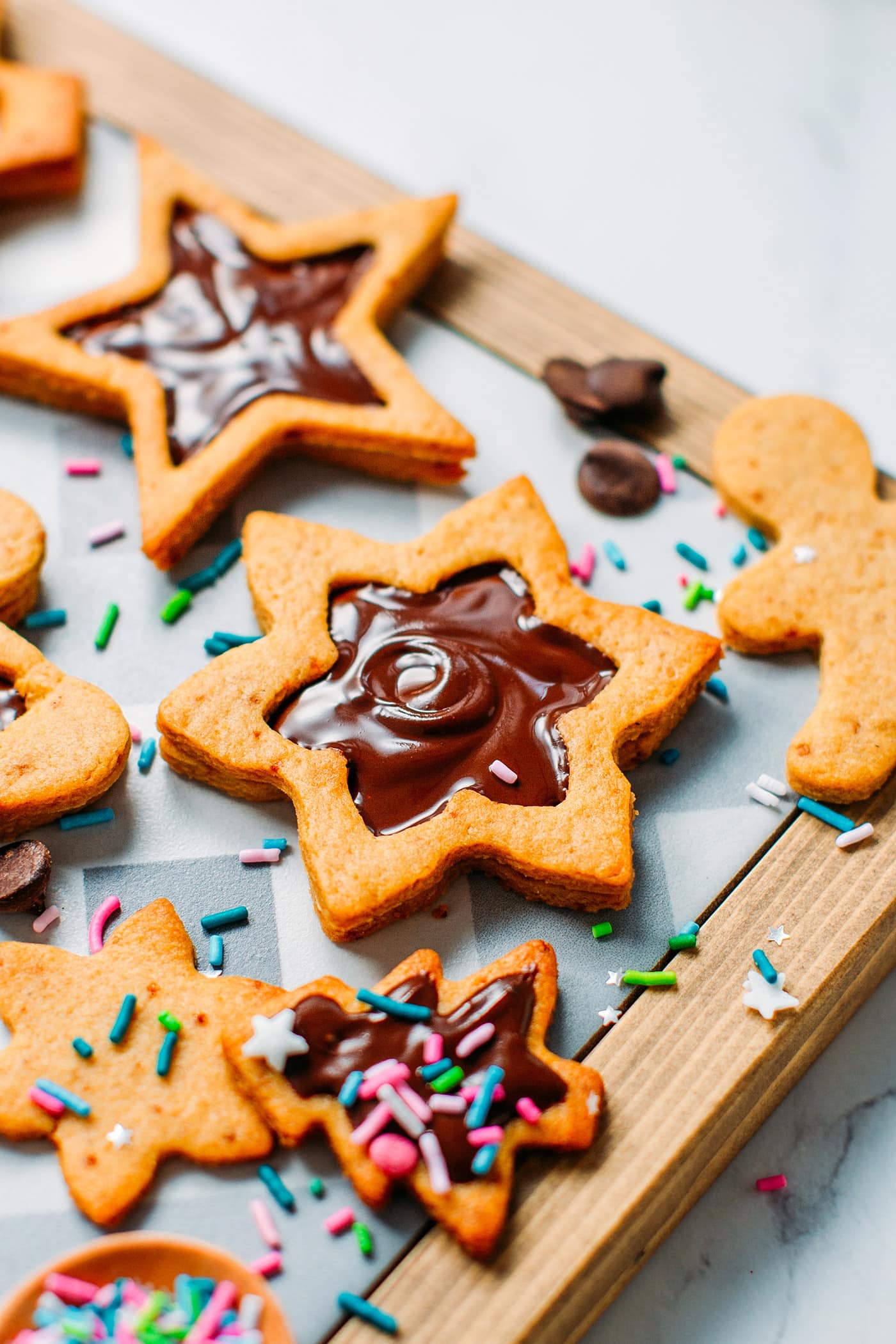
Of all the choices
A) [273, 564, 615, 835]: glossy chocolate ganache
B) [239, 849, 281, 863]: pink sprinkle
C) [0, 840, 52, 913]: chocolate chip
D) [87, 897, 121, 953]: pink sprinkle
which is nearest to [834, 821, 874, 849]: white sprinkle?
[273, 564, 615, 835]: glossy chocolate ganache

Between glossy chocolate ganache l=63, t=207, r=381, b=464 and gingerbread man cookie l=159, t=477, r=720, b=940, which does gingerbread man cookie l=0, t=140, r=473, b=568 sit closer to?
glossy chocolate ganache l=63, t=207, r=381, b=464

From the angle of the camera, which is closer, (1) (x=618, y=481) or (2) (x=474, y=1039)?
(2) (x=474, y=1039)

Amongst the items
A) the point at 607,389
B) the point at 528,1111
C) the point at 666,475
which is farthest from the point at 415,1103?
the point at 607,389

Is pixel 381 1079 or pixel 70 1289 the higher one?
pixel 381 1079

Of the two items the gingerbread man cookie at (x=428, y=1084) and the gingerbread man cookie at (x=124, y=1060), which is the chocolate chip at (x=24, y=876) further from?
the gingerbread man cookie at (x=428, y=1084)

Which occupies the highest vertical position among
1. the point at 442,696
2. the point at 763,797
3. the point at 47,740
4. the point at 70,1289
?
the point at 763,797

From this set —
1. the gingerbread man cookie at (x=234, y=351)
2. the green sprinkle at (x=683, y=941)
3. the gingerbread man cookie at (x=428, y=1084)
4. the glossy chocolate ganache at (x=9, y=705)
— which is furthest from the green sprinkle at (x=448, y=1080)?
the gingerbread man cookie at (x=234, y=351)

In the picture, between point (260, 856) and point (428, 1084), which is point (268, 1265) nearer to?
point (428, 1084)
